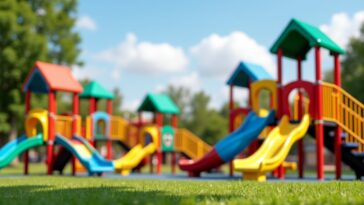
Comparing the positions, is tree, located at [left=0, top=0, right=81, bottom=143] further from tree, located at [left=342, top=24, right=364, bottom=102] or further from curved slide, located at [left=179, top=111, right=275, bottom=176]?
tree, located at [left=342, top=24, right=364, bottom=102]

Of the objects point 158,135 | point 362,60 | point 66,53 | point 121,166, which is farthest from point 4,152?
point 362,60

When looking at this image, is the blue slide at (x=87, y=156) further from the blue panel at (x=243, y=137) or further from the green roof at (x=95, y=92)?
the green roof at (x=95, y=92)

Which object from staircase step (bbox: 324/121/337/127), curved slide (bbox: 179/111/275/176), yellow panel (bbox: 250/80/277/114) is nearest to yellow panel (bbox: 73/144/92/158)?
curved slide (bbox: 179/111/275/176)

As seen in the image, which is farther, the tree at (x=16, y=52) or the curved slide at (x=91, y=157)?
the tree at (x=16, y=52)

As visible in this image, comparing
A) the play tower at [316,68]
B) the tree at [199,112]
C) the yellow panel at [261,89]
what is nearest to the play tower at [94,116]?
the yellow panel at [261,89]

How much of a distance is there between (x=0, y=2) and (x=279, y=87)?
2603cm

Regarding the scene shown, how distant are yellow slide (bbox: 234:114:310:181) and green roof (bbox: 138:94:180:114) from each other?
43.1ft

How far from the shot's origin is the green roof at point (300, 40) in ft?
60.7

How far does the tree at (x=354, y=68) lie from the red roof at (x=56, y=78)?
25249mm

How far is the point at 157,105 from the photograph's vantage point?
30.9m

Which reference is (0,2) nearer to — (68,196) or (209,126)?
(68,196)

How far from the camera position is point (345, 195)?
9.23m

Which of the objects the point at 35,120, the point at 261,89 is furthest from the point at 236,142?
the point at 35,120

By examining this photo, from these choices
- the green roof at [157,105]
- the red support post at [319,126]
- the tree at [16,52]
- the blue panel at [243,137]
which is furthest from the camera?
the tree at [16,52]
